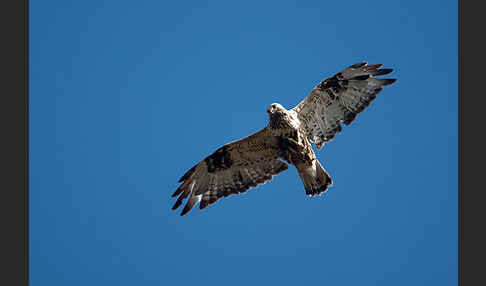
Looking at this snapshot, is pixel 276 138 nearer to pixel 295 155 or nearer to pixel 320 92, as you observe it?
pixel 295 155

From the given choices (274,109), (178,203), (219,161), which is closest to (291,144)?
(274,109)

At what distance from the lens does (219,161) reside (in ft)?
32.5

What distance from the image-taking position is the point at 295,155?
9398 millimetres

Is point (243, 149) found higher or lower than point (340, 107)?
lower

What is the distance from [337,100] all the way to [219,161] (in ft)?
7.50

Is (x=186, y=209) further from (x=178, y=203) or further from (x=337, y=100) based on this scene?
(x=337, y=100)

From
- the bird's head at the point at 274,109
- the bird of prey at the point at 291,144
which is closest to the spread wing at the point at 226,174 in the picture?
the bird of prey at the point at 291,144

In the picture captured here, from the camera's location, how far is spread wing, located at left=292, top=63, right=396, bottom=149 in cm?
936

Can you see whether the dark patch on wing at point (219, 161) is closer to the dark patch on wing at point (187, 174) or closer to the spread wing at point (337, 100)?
the dark patch on wing at point (187, 174)

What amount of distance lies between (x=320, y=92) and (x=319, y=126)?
1.93ft

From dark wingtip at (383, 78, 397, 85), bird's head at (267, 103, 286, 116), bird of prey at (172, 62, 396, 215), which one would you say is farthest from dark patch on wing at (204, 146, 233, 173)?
dark wingtip at (383, 78, 397, 85)

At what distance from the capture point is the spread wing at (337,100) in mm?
9359

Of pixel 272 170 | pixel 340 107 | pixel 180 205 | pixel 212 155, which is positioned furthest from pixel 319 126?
pixel 180 205

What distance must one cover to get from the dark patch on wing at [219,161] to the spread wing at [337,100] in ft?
4.70
